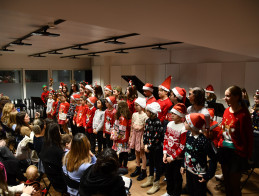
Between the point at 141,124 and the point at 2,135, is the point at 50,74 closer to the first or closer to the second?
the point at 2,135

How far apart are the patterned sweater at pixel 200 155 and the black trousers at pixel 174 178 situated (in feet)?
1.11

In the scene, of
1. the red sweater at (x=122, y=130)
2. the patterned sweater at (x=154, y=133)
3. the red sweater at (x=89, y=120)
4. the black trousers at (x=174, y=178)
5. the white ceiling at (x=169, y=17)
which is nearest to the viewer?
the white ceiling at (x=169, y=17)

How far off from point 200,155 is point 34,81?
10100mm

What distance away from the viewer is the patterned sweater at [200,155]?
2.17 meters

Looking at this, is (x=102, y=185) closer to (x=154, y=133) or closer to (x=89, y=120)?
(x=154, y=133)

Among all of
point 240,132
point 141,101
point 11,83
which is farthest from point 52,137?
point 11,83

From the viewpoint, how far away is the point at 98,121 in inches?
162

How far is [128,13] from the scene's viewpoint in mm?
1860

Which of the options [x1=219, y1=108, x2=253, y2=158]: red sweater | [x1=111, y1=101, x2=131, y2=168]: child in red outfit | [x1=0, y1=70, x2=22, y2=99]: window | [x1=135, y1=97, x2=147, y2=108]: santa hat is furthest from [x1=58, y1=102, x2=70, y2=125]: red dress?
[x1=0, y1=70, x2=22, y2=99]: window

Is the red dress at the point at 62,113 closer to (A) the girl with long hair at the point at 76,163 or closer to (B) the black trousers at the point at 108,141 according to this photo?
(B) the black trousers at the point at 108,141

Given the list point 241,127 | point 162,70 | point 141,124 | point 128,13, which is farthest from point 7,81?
point 241,127

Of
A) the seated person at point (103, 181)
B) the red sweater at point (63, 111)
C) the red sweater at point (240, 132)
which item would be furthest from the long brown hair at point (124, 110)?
the red sweater at point (63, 111)

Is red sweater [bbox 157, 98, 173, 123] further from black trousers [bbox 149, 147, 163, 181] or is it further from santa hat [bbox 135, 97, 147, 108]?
black trousers [bbox 149, 147, 163, 181]

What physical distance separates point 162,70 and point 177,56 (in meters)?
0.77
